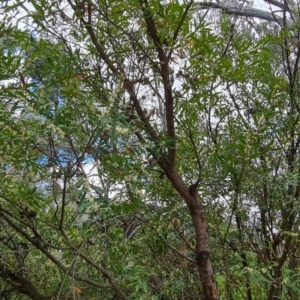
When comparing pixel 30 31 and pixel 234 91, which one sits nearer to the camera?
pixel 30 31

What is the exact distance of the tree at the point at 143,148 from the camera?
3.48ft

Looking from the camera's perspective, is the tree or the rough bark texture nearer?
the tree

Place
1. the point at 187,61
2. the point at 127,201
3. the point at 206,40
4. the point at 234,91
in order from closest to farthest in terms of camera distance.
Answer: the point at 206,40
the point at 187,61
the point at 127,201
the point at 234,91

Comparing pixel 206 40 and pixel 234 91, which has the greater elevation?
pixel 234 91

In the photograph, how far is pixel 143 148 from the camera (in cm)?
113

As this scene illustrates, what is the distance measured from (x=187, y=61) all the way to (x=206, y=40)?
14 centimetres

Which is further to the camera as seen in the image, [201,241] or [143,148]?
[201,241]

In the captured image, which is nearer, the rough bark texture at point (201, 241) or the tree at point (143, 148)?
the tree at point (143, 148)

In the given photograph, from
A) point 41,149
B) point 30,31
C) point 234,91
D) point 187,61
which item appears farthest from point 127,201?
point 234,91

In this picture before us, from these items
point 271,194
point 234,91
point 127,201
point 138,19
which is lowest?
point 127,201

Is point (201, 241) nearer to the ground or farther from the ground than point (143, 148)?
nearer to the ground

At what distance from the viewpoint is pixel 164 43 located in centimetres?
118

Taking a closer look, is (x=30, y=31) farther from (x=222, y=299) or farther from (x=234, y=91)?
(x=222, y=299)

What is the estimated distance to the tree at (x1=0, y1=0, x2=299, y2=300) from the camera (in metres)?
1.06
